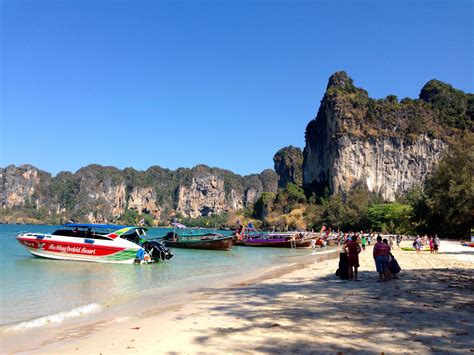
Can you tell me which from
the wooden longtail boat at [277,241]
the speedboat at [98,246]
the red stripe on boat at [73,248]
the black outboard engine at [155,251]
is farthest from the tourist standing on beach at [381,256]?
the wooden longtail boat at [277,241]

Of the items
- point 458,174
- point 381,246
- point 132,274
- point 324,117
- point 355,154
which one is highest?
point 324,117

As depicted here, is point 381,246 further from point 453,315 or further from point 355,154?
point 355,154

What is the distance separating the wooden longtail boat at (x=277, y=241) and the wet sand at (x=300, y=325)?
124ft

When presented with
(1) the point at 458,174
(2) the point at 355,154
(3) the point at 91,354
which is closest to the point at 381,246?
Answer: (3) the point at 91,354

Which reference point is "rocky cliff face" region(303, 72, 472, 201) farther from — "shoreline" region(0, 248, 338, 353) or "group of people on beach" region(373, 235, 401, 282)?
"shoreline" region(0, 248, 338, 353)

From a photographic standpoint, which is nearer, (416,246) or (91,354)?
(91,354)

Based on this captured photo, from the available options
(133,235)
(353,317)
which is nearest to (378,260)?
(353,317)

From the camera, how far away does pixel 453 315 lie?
25.9ft

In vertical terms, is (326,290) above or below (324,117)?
below

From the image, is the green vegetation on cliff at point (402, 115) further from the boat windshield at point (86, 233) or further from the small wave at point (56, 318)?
the small wave at point (56, 318)

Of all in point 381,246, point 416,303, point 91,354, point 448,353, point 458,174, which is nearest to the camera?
point 448,353

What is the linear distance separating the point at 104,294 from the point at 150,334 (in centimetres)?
712

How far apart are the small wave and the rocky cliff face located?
4414 inches

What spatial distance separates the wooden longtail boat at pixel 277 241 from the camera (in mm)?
49531
